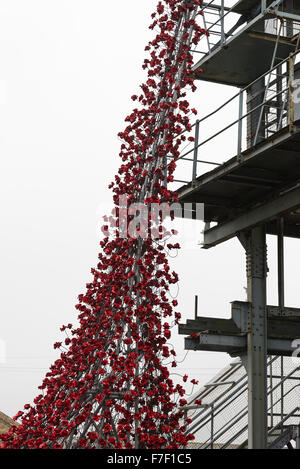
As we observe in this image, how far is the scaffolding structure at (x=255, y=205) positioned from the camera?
13.1m

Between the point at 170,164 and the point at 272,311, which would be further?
the point at 272,311

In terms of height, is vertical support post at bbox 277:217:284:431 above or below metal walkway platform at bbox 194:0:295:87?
below

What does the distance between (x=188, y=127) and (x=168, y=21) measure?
2150mm

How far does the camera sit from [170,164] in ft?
41.9

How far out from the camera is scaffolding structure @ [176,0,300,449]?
1312 centimetres

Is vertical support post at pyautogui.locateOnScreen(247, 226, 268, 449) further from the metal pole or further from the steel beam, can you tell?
the metal pole

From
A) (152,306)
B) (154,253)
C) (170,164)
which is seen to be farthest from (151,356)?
(170,164)

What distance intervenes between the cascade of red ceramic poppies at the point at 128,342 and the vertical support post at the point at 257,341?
1820 mm

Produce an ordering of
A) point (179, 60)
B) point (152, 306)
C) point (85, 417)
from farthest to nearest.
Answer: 1. point (179, 60)
2. point (152, 306)
3. point (85, 417)

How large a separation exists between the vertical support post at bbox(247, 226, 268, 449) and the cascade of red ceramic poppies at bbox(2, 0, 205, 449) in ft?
5.97

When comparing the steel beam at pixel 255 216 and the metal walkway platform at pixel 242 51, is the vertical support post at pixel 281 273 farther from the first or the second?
the metal walkway platform at pixel 242 51

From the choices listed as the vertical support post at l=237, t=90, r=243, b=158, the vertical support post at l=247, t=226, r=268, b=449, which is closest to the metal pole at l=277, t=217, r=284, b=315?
the vertical support post at l=247, t=226, r=268, b=449

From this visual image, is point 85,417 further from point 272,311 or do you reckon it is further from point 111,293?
point 272,311

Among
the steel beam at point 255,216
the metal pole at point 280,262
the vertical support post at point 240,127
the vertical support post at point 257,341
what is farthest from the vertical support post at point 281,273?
the vertical support post at point 240,127
